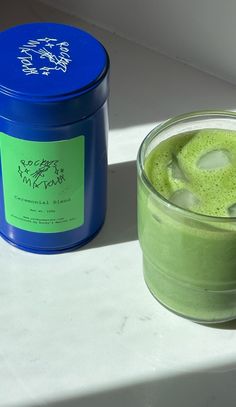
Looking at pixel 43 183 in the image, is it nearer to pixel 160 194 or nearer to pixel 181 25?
pixel 160 194

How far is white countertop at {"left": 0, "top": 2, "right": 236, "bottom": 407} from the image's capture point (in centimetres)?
69

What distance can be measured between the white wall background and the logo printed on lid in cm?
32

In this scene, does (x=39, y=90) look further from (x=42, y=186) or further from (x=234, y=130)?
(x=234, y=130)

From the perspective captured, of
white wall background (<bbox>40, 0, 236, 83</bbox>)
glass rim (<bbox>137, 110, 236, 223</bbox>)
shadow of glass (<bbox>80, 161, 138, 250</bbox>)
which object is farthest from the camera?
white wall background (<bbox>40, 0, 236, 83</bbox>)

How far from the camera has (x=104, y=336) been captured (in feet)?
2.40

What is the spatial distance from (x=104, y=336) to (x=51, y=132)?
0.20 meters

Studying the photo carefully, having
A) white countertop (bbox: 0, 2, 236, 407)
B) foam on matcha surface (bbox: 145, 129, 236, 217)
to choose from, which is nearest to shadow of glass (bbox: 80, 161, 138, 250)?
white countertop (bbox: 0, 2, 236, 407)

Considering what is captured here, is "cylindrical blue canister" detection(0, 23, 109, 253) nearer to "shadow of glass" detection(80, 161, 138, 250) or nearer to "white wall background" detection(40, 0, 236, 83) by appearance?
"shadow of glass" detection(80, 161, 138, 250)

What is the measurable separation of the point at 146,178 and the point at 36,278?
175 mm

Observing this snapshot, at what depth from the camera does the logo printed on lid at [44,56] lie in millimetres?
698

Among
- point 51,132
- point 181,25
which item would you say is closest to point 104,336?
point 51,132

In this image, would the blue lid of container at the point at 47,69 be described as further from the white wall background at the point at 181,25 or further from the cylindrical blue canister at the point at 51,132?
the white wall background at the point at 181,25

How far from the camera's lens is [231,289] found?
0.72 metres

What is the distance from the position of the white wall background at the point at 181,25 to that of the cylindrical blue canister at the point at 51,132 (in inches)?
11.9
